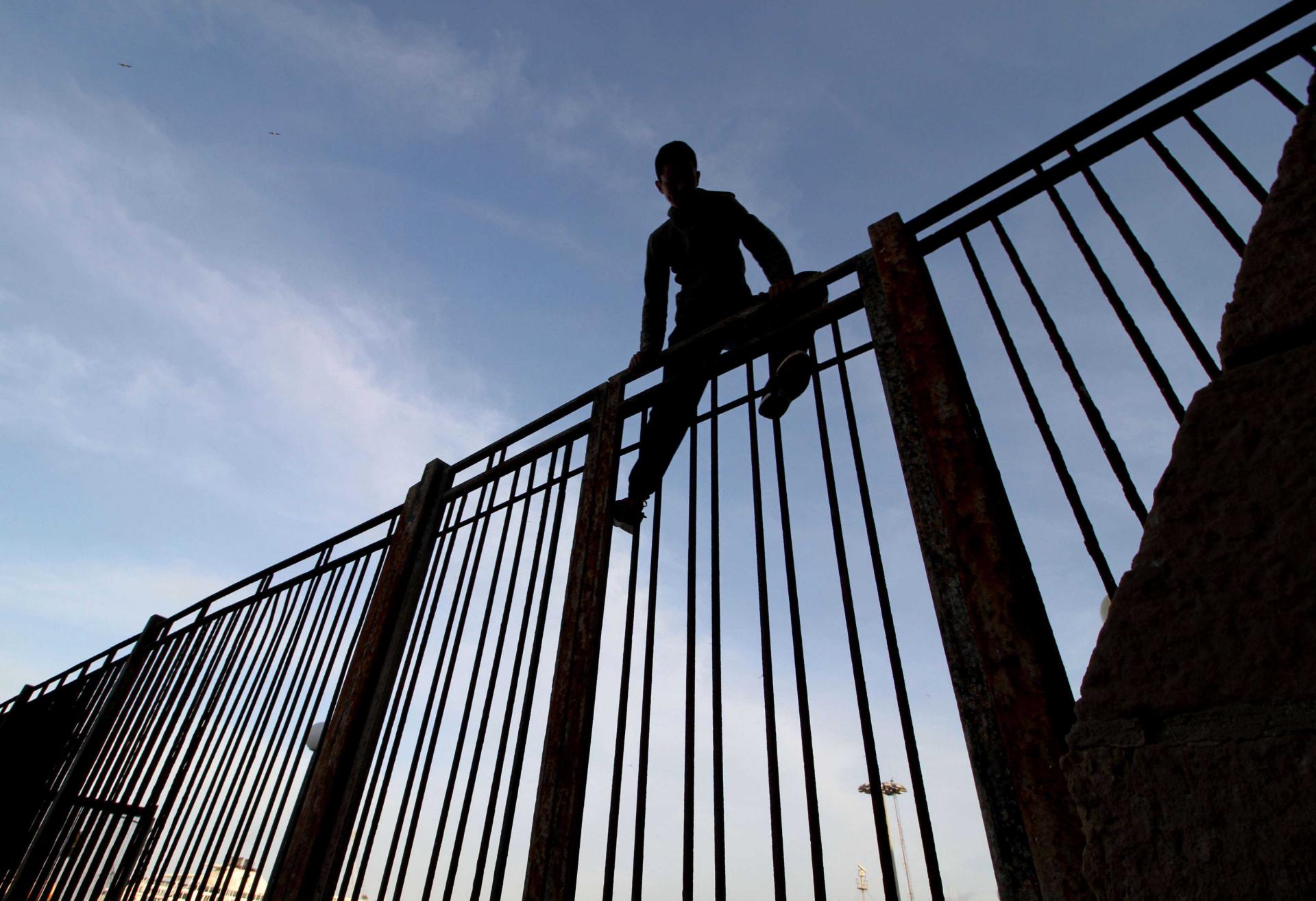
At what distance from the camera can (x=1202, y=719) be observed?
2.58 ft

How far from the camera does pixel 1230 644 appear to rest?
800 millimetres

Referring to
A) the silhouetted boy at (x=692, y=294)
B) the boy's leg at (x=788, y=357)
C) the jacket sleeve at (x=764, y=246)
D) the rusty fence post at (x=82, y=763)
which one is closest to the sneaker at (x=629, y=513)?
the silhouetted boy at (x=692, y=294)

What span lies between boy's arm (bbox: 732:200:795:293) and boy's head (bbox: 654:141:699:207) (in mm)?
343

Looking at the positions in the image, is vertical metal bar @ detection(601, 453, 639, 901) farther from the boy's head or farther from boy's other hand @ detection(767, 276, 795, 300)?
the boy's head

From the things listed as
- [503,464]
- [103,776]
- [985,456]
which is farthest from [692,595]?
[103,776]

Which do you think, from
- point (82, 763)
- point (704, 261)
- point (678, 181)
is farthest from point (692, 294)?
point (82, 763)

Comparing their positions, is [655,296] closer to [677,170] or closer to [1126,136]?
[677,170]

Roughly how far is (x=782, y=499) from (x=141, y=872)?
4.33 metres

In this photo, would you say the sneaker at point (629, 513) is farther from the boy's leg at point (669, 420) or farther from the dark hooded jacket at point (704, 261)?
the dark hooded jacket at point (704, 261)

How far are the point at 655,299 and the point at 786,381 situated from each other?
4.90 ft

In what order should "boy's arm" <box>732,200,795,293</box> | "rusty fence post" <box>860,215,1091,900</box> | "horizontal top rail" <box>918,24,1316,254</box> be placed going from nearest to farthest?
"rusty fence post" <box>860,215,1091,900</box> < "horizontal top rail" <box>918,24,1316,254</box> < "boy's arm" <box>732,200,795,293</box>

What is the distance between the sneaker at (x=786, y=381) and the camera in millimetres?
2439

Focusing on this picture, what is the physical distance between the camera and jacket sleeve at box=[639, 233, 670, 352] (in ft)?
12.0

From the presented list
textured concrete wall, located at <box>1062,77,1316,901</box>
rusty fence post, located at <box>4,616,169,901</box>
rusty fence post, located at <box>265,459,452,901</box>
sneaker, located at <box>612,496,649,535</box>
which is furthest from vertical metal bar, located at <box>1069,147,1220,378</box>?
rusty fence post, located at <box>4,616,169,901</box>
